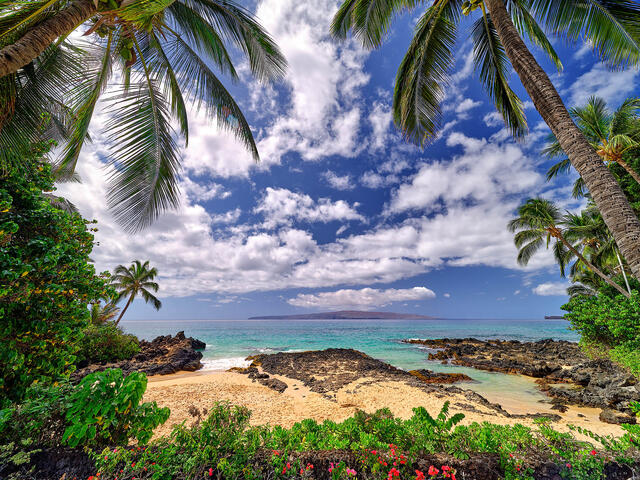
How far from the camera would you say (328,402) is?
7.97 metres

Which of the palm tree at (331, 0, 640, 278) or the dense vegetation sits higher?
the palm tree at (331, 0, 640, 278)

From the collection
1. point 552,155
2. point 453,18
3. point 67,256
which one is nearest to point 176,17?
point 67,256

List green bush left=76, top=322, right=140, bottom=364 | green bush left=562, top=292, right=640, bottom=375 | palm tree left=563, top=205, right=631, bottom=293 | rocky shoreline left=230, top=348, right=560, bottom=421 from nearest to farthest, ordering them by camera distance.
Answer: rocky shoreline left=230, top=348, right=560, bottom=421 < green bush left=562, top=292, right=640, bottom=375 < green bush left=76, top=322, right=140, bottom=364 < palm tree left=563, top=205, right=631, bottom=293

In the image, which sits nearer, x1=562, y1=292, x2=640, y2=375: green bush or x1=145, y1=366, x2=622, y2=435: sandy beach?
x1=145, y1=366, x2=622, y2=435: sandy beach

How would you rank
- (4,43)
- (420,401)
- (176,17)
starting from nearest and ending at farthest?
1. (4,43)
2. (176,17)
3. (420,401)

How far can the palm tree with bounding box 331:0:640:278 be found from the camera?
3674mm

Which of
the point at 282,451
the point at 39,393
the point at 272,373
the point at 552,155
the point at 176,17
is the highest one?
the point at 552,155

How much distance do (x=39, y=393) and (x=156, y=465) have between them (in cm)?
171

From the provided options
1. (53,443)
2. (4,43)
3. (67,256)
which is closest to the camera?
(53,443)

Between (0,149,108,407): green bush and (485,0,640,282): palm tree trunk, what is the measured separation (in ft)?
25.4

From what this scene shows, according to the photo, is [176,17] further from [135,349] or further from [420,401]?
[135,349]

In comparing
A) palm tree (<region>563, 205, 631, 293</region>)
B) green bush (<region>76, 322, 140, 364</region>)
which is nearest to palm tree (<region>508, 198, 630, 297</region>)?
palm tree (<region>563, 205, 631, 293</region>)

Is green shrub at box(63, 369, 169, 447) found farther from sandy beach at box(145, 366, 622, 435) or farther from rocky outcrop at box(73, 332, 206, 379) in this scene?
rocky outcrop at box(73, 332, 206, 379)

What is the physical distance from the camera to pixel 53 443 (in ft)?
7.48
